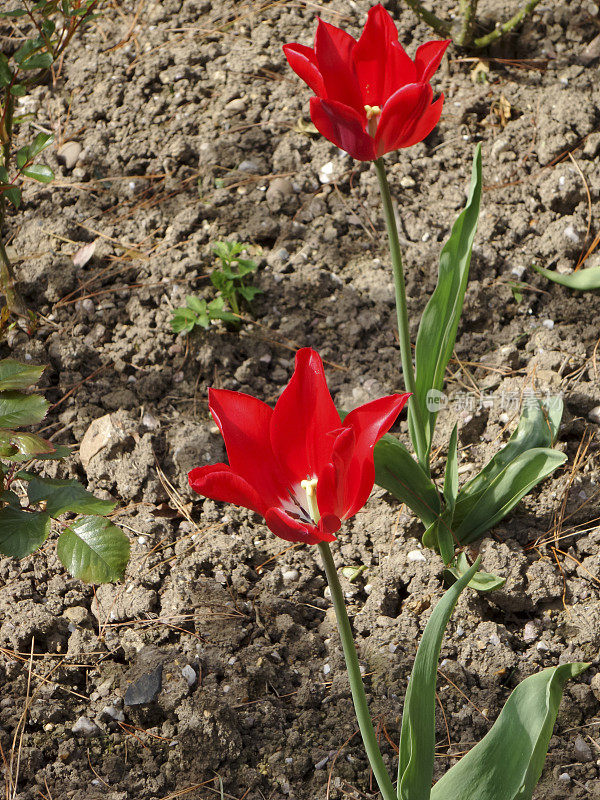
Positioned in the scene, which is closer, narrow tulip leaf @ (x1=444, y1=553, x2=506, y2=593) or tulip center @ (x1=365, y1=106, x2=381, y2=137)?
tulip center @ (x1=365, y1=106, x2=381, y2=137)

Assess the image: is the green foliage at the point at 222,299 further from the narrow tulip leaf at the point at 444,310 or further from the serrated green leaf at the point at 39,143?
the narrow tulip leaf at the point at 444,310

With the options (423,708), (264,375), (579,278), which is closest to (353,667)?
(423,708)

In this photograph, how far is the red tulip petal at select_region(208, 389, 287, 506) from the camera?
3.81ft

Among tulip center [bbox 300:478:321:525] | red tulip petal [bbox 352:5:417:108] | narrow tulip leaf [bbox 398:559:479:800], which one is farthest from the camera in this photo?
red tulip petal [bbox 352:5:417:108]

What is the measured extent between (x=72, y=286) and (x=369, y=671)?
5.32 feet

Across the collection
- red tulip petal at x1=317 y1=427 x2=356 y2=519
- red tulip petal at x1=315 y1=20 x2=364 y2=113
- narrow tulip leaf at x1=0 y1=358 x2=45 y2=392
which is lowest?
red tulip petal at x1=317 y1=427 x2=356 y2=519

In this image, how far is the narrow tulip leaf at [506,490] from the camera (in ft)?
6.16

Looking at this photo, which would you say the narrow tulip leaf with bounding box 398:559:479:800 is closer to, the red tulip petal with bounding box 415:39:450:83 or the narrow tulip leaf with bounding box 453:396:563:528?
the narrow tulip leaf with bounding box 453:396:563:528

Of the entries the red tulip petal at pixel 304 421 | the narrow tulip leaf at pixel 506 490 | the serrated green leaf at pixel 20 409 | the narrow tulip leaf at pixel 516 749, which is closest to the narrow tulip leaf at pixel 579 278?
the narrow tulip leaf at pixel 506 490

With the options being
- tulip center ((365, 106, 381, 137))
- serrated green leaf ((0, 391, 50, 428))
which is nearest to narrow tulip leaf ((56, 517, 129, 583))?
serrated green leaf ((0, 391, 50, 428))

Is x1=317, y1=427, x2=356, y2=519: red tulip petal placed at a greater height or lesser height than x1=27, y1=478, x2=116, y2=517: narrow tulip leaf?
lesser

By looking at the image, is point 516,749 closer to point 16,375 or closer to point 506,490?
point 506,490

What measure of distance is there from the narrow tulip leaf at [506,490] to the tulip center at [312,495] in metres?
0.83

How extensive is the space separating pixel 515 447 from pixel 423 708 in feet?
2.97
